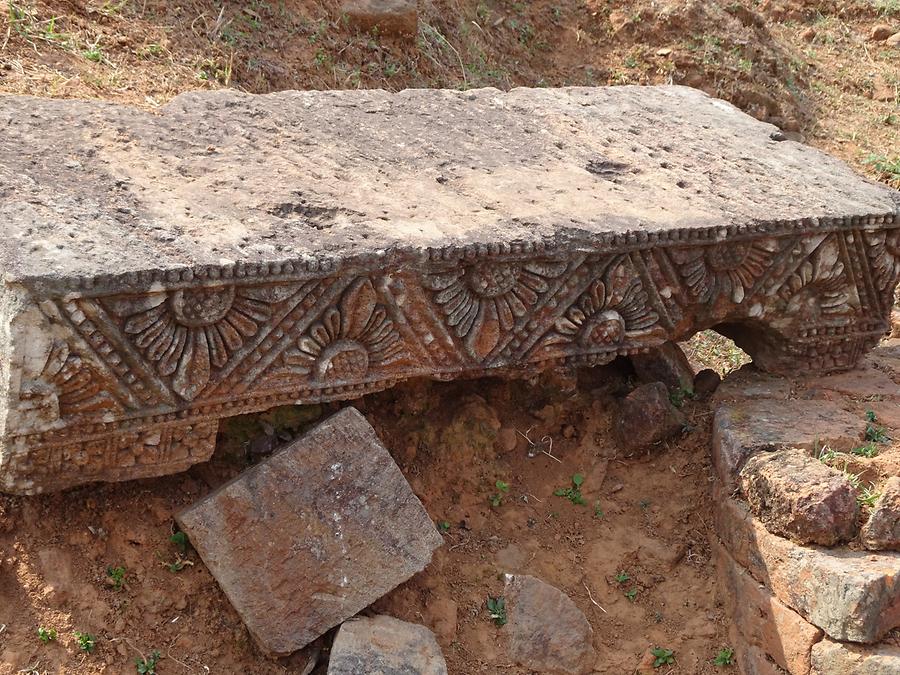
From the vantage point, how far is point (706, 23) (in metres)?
7.66

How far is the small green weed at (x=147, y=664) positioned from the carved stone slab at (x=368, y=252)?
530mm

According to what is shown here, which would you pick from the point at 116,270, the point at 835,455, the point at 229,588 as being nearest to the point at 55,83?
the point at 116,270

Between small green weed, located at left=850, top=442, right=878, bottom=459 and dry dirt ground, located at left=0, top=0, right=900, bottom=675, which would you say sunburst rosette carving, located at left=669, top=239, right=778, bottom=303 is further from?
small green weed, located at left=850, top=442, right=878, bottom=459

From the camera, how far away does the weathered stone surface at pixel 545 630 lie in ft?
11.4

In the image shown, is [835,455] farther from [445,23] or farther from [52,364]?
[445,23]

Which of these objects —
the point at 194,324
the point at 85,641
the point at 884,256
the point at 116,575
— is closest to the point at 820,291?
the point at 884,256

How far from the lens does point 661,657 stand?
3.60 metres

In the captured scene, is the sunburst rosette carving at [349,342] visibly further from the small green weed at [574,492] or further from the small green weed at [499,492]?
the small green weed at [574,492]

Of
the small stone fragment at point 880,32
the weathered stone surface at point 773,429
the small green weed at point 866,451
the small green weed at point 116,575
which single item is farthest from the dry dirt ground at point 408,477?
the small stone fragment at point 880,32

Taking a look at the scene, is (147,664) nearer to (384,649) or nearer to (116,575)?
(116,575)

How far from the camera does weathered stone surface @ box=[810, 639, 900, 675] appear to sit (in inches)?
126

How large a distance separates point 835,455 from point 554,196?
52.0 inches

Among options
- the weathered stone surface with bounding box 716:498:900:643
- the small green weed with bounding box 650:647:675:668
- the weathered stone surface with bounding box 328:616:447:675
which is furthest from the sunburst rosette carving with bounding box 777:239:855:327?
the weathered stone surface with bounding box 328:616:447:675

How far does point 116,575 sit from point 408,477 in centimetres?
105
